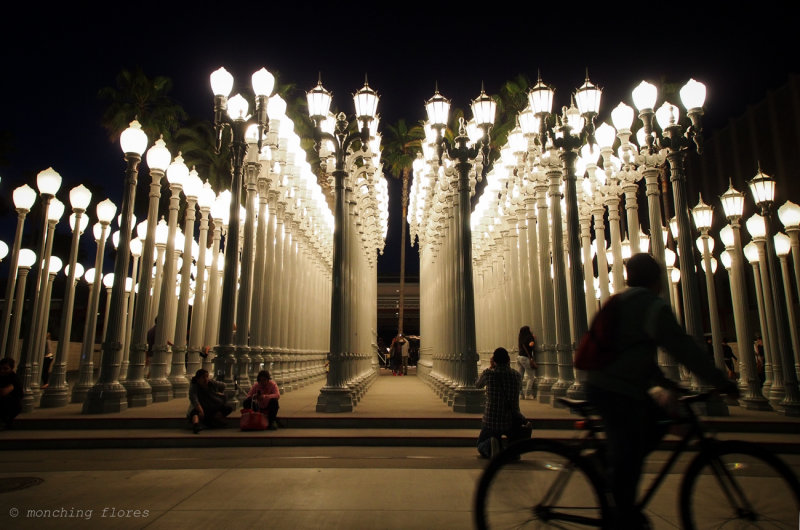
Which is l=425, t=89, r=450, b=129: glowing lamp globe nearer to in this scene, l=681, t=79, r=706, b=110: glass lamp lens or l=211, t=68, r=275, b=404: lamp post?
l=211, t=68, r=275, b=404: lamp post

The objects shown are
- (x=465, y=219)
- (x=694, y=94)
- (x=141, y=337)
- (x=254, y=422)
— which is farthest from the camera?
(x=141, y=337)

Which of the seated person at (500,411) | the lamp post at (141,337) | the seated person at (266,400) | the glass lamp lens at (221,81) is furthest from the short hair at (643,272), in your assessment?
the lamp post at (141,337)

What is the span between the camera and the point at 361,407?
480 inches

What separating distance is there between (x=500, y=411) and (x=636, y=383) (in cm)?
408

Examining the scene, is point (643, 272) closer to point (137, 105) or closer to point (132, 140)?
point (132, 140)

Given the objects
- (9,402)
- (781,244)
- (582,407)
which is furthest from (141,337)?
(781,244)

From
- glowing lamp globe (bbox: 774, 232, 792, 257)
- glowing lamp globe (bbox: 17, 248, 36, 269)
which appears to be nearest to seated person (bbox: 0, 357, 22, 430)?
glowing lamp globe (bbox: 17, 248, 36, 269)

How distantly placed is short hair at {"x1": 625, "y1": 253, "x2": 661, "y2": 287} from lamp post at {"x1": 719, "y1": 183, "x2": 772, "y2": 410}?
9.95 metres

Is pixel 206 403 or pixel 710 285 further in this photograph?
pixel 710 285

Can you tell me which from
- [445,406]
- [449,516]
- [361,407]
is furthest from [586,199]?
[449,516]

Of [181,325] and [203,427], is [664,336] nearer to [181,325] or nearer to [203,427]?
[203,427]

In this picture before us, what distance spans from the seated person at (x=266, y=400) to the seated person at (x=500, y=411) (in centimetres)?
402

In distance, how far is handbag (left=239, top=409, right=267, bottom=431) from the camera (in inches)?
373

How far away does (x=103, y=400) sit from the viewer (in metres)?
11.1
